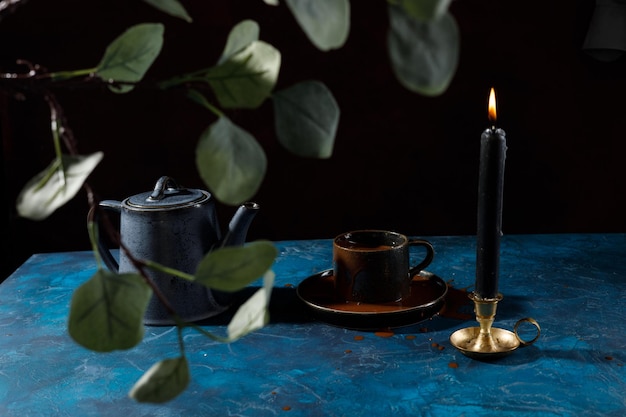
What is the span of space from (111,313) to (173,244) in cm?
80

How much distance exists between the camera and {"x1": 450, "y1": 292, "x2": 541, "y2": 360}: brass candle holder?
0.87 meters

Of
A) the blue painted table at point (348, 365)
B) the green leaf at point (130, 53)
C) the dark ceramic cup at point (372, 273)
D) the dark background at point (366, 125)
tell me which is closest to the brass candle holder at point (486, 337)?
the blue painted table at point (348, 365)

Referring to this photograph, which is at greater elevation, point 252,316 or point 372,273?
point 252,316

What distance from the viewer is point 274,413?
0.76 metres

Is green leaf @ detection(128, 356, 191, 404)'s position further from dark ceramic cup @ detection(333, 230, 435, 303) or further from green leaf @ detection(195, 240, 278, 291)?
dark ceramic cup @ detection(333, 230, 435, 303)

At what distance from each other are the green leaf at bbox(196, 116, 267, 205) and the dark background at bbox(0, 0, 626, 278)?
210 centimetres

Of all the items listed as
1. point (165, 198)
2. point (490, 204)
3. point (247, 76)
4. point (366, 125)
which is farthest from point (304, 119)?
point (366, 125)

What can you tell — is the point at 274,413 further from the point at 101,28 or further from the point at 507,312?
the point at 101,28

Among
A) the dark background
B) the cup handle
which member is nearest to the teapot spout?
the cup handle

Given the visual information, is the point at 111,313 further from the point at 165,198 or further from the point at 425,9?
the point at 165,198

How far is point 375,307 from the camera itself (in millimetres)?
1007

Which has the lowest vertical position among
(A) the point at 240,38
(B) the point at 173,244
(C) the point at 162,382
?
(B) the point at 173,244

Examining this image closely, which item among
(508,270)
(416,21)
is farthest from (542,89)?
(416,21)

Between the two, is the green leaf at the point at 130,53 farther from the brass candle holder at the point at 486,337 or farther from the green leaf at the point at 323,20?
the brass candle holder at the point at 486,337
